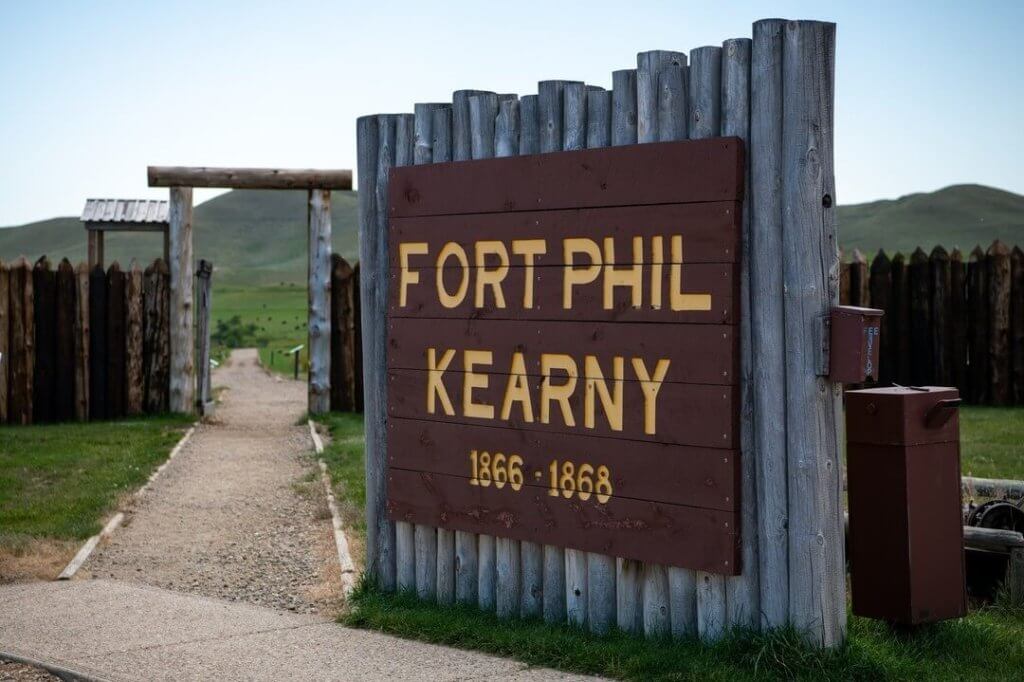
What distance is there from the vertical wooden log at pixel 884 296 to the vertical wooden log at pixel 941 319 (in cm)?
59

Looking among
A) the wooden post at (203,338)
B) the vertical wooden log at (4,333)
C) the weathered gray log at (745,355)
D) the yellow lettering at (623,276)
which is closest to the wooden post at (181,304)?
the wooden post at (203,338)

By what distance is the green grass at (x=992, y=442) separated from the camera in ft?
38.5

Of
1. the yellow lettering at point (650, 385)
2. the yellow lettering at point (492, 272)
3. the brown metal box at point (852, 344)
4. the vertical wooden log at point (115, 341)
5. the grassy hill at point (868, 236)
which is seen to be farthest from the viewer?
the grassy hill at point (868, 236)

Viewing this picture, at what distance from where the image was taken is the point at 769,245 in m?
5.77

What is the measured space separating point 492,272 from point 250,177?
1095 cm

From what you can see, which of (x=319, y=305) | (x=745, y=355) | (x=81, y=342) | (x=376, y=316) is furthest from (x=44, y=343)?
(x=745, y=355)

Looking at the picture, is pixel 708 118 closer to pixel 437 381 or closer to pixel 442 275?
pixel 442 275

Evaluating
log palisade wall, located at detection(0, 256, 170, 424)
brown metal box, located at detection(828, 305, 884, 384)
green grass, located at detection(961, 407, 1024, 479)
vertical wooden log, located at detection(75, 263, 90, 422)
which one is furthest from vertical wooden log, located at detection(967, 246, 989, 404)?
brown metal box, located at detection(828, 305, 884, 384)

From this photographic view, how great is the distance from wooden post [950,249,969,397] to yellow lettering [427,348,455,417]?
12.6 m

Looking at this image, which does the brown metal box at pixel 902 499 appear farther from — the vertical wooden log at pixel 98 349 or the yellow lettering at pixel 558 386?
the vertical wooden log at pixel 98 349

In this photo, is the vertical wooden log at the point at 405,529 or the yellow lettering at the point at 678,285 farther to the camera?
the vertical wooden log at the point at 405,529

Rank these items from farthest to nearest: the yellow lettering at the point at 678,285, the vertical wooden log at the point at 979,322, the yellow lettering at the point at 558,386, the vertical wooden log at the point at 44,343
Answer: the vertical wooden log at the point at 979,322 → the vertical wooden log at the point at 44,343 → the yellow lettering at the point at 558,386 → the yellow lettering at the point at 678,285

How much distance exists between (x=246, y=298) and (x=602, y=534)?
77944mm

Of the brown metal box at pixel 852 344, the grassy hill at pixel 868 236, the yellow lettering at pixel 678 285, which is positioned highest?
the grassy hill at pixel 868 236
